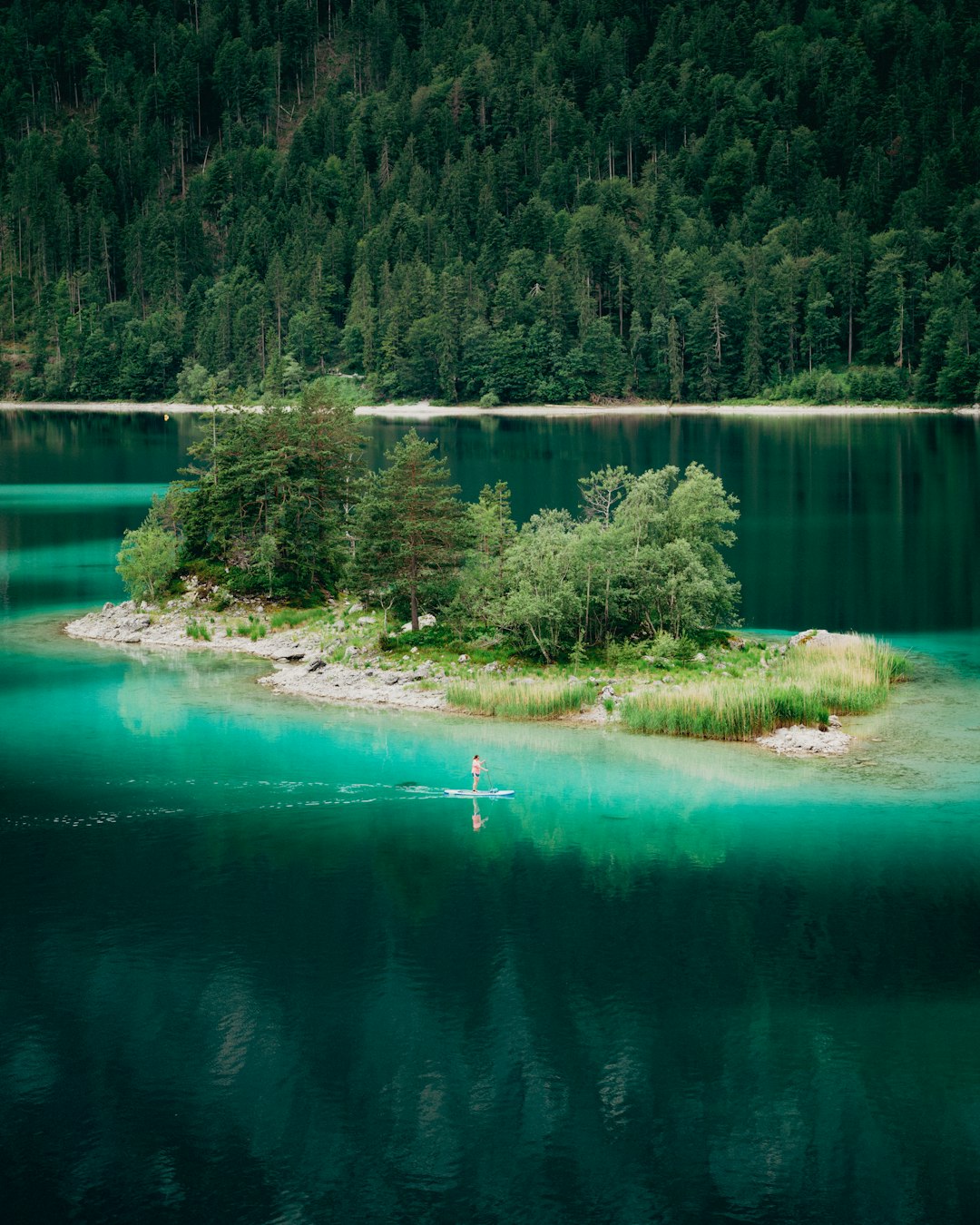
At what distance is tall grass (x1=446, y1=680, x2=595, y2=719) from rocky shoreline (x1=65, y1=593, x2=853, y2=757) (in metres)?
0.55

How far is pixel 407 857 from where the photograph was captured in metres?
38.3

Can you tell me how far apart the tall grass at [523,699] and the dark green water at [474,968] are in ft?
5.35

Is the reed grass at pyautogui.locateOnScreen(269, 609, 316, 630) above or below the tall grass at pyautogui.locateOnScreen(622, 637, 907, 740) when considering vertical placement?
above

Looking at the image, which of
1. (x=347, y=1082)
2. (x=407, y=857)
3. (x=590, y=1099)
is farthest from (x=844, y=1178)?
(x=407, y=857)

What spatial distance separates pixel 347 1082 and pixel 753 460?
388 feet

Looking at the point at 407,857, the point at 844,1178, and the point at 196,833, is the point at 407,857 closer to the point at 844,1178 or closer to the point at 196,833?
the point at 196,833

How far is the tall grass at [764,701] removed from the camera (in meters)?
48.0

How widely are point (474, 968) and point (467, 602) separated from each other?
96.5 feet

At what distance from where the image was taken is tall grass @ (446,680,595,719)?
168 ft

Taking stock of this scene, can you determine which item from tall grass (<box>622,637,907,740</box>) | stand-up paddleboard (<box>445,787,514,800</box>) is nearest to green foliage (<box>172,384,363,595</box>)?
tall grass (<box>622,637,907,740</box>)

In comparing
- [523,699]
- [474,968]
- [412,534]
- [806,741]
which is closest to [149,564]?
[412,534]

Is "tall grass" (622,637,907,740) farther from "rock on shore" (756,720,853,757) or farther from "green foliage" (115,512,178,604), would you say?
"green foliage" (115,512,178,604)

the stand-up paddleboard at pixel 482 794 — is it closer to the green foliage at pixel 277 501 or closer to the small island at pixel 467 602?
the small island at pixel 467 602

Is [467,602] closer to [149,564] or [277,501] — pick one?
[277,501]
